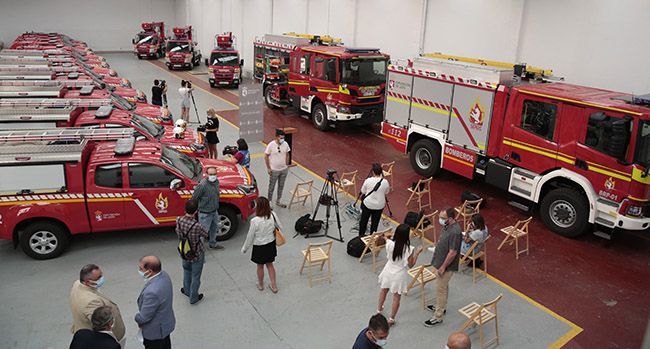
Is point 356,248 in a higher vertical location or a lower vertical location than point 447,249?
lower

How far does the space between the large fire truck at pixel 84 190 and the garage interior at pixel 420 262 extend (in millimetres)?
206

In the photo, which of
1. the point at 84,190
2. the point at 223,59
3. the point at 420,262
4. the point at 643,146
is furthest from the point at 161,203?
the point at 223,59

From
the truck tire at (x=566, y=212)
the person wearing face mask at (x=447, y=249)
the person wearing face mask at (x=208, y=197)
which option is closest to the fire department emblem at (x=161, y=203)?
the person wearing face mask at (x=208, y=197)

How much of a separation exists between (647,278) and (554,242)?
1681mm

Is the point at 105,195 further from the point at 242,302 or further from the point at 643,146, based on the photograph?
the point at 643,146

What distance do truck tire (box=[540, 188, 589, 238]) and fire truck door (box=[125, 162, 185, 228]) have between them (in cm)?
738

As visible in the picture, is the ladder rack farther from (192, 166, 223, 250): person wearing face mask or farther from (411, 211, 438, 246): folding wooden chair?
(411, 211, 438, 246): folding wooden chair

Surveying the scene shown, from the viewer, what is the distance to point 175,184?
8.66 meters

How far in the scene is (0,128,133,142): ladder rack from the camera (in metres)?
8.80

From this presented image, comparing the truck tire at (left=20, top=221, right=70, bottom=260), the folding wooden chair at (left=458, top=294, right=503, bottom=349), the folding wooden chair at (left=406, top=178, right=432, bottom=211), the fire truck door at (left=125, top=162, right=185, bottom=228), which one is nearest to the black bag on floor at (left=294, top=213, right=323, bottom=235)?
the fire truck door at (left=125, top=162, right=185, bottom=228)

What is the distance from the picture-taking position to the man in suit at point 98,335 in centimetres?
449

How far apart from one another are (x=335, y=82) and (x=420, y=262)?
370 inches

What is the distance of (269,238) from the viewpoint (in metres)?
7.22

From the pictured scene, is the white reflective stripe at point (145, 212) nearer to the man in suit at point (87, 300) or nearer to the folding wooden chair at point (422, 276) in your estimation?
the man in suit at point (87, 300)
